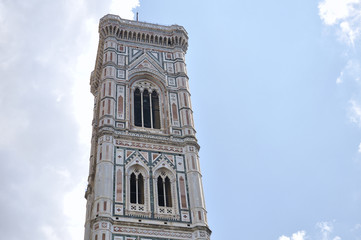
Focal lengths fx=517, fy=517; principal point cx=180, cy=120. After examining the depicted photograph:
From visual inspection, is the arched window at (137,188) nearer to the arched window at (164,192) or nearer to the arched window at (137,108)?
the arched window at (164,192)

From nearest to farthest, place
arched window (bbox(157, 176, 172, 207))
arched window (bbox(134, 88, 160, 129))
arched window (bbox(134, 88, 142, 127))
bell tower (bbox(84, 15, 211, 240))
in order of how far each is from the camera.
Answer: bell tower (bbox(84, 15, 211, 240)), arched window (bbox(157, 176, 172, 207)), arched window (bbox(134, 88, 142, 127)), arched window (bbox(134, 88, 160, 129))

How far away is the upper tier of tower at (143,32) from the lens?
31703mm

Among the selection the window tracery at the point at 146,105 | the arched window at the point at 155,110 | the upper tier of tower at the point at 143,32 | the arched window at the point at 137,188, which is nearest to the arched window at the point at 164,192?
the arched window at the point at 137,188

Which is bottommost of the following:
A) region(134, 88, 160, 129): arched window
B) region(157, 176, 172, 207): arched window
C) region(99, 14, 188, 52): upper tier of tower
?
region(157, 176, 172, 207): arched window

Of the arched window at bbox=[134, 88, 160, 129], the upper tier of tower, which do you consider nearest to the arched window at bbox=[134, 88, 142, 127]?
the arched window at bbox=[134, 88, 160, 129]

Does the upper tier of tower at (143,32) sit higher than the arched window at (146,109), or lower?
higher

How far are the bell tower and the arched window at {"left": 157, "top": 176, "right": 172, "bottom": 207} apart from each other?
47 mm

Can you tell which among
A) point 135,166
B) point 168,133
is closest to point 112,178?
point 135,166

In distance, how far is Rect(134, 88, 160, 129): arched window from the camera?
27.2 metres

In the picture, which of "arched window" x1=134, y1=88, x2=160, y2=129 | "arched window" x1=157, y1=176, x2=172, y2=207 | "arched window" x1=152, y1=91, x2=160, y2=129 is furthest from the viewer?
"arched window" x1=152, y1=91, x2=160, y2=129

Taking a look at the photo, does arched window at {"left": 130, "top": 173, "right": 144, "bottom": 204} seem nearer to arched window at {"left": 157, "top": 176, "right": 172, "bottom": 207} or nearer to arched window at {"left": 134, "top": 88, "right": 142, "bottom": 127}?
arched window at {"left": 157, "top": 176, "right": 172, "bottom": 207}

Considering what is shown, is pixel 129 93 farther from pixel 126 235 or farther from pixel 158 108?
pixel 126 235

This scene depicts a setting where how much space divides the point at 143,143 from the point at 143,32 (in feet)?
30.4

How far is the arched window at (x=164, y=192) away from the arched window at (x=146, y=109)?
3811mm
